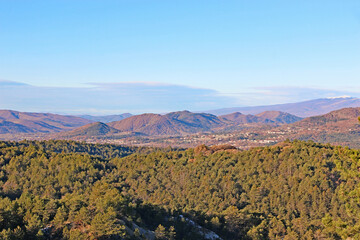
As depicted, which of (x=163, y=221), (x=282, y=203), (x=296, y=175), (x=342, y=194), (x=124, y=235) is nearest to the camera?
(x=342, y=194)

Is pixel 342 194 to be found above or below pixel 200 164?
above

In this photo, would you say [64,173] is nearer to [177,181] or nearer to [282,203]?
[177,181]

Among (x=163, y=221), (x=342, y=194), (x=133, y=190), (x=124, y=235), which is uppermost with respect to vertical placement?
(x=342, y=194)

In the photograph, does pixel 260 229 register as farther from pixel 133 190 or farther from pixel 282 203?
pixel 133 190

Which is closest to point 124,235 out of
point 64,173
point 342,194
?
point 342,194

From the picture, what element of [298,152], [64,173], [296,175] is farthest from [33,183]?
[298,152]

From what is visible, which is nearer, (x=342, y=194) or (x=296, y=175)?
(x=342, y=194)

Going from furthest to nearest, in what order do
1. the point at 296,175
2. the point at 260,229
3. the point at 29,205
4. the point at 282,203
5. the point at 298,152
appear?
the point at 298,152 < the point at 296,175 < the point at 282,203 < the point at 260,229 < the point at 29,205
